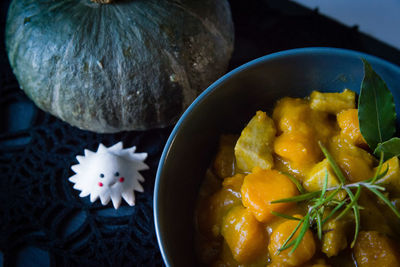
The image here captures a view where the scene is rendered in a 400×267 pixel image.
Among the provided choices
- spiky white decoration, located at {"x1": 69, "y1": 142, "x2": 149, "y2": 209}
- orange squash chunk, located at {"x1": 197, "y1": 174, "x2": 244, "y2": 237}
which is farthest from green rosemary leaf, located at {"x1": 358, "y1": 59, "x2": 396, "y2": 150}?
spiky white decoration, located at {"x1": 69, "y1": 142, "x2": 149, "y2": 209}

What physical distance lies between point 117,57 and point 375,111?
73 centimetres

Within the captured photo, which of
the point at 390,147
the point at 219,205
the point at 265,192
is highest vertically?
the point at 390,147

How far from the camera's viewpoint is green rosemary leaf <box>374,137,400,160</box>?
2.89ft

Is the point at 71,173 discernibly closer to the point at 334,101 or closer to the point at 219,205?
the point at 219,205

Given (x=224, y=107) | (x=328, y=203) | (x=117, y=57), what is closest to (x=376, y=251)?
(x=328, y=203)

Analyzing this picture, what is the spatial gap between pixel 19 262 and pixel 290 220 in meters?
0.81

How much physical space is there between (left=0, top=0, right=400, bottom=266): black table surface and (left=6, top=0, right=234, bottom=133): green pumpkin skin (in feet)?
0.31

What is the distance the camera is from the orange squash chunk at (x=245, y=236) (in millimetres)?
877

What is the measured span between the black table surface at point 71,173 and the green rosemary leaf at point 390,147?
2.10 feet

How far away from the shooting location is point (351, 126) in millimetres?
947

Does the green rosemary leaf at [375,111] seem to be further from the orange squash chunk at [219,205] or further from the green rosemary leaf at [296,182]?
the orange squash chunk at [219,205]

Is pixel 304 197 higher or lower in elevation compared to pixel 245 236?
higher

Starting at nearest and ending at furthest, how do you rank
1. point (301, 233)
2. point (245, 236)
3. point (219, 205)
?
point (301, 233) → point (245, 236) → point (219, 205)

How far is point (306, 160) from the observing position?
935mm
